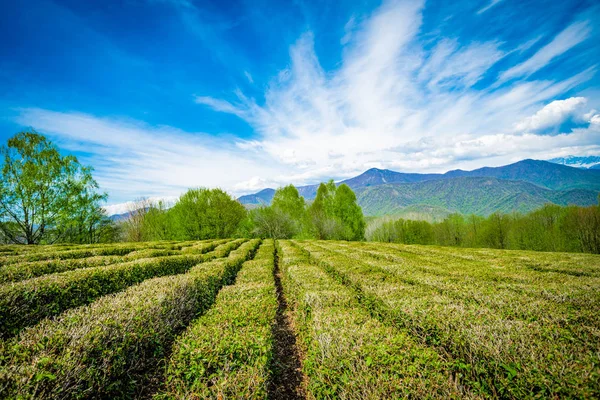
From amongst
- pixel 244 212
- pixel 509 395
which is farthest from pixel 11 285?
pixel 244 212

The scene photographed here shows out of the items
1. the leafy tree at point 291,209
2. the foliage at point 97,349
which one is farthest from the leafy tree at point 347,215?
the foliage at point 97,349

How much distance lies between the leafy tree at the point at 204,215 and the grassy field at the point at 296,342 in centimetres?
3692

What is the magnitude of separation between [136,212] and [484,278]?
178 feet

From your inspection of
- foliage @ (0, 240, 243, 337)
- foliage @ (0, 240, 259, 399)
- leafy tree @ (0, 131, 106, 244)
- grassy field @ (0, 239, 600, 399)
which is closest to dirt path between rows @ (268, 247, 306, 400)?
grassy field @ (0, 239, 600, 399)

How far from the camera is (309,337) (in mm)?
5223

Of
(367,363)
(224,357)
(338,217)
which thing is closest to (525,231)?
(338,217)

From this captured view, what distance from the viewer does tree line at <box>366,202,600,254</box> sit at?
40.6m

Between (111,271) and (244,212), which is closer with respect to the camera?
(111,271)

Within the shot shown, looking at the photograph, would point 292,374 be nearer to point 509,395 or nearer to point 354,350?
point 354,350

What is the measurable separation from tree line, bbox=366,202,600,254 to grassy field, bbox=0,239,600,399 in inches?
2128

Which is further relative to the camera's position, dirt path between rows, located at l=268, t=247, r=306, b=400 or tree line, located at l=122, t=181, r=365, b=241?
tree line, located at l=122, t=181, r=365, b=241

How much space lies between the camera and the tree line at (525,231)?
40.6 m

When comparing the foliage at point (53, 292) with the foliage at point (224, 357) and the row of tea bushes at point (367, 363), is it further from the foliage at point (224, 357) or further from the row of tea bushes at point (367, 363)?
the row of tea bushes at point (367, 363)

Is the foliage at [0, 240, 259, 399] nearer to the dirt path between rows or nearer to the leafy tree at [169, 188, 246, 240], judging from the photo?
the dirt path between rows
